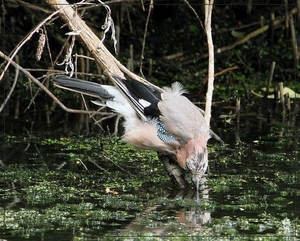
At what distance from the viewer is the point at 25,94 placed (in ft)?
37.2

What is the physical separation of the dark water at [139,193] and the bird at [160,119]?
0.33 metres

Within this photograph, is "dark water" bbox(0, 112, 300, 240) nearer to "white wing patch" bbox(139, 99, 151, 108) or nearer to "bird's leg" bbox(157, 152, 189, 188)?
"bird's leg" bbox(157, 152, 189, 188)

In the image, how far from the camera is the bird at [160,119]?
6.59 m

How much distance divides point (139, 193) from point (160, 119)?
70 centimetres

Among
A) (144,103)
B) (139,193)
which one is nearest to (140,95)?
(144,103)

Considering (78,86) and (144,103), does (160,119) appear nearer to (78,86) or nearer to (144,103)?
(144,103)

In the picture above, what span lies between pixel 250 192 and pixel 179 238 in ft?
5.16

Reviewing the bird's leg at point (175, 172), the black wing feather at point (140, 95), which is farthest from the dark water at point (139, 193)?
the black wing feather at point (140, 95)

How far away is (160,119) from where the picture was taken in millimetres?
6844

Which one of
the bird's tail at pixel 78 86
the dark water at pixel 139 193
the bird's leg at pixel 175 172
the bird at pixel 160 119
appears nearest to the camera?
the dark water at pixel 139 193

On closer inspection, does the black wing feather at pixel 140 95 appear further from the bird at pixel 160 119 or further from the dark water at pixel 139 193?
the dark water at pixel 139 193

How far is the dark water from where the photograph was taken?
211 inches

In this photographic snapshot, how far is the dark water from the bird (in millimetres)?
326

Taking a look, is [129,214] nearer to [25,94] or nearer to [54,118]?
[54,118]
